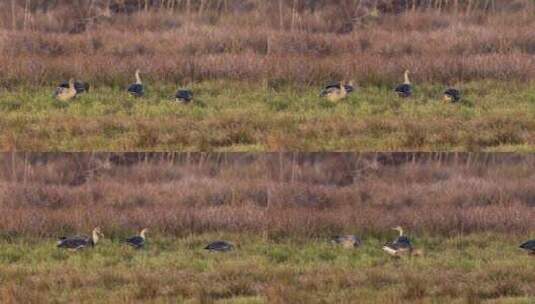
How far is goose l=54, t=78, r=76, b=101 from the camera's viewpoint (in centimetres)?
2325

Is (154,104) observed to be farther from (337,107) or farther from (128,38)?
(128,38)

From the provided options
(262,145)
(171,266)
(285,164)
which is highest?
(262,145)

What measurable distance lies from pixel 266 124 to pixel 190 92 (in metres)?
1.92

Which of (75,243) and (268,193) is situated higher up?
(75,243)

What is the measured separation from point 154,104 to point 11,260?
12.1ft

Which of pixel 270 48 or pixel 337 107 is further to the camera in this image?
pixel 270 48

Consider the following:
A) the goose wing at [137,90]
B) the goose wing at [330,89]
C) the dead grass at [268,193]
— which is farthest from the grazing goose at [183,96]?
the dead grass at [268,193]

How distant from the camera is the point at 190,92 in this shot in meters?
23.5

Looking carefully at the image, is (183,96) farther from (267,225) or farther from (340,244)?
(340,244)

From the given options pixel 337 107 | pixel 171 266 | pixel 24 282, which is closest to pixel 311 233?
pixel 337 107

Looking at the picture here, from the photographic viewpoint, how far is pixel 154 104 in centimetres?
2330

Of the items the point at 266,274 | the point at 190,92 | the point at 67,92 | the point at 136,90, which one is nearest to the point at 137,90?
the point at 136,90

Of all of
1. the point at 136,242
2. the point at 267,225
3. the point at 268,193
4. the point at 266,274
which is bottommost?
the point at 268,193

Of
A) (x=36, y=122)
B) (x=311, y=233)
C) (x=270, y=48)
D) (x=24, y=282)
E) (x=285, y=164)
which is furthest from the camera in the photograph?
(x=285, y=164)
